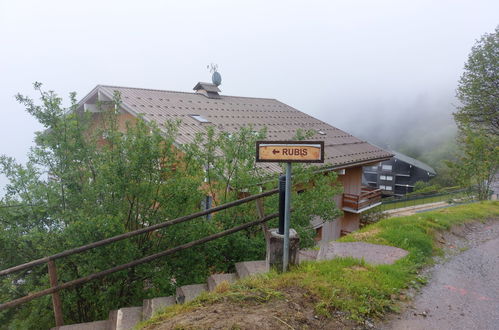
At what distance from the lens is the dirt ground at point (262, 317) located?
2752mm

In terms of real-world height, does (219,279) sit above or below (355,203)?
above

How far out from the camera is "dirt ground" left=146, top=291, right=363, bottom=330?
2752 millimetres

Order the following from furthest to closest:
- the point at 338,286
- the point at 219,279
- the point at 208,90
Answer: the point at 208,90 → the point at 219,279 → the point at 338,286

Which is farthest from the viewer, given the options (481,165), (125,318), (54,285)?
(481,165)

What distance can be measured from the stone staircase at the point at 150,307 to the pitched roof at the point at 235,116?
4717 millimetres

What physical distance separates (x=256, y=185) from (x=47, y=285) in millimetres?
3383

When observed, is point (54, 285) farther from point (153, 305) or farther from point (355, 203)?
point (355, 203)

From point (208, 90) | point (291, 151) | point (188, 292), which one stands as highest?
point (208, 90)

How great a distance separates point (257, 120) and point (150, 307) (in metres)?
10.2

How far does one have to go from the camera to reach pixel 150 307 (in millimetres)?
3932

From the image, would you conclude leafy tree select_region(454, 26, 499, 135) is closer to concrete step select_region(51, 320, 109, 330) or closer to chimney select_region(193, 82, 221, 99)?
chimney select_region(193, 82, 221, 99)

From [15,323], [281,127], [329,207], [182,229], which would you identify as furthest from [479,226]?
[15,323]

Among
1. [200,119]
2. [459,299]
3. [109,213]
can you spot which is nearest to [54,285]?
[109,213]

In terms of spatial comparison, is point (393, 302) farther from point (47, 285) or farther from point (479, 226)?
point (479, 226)
